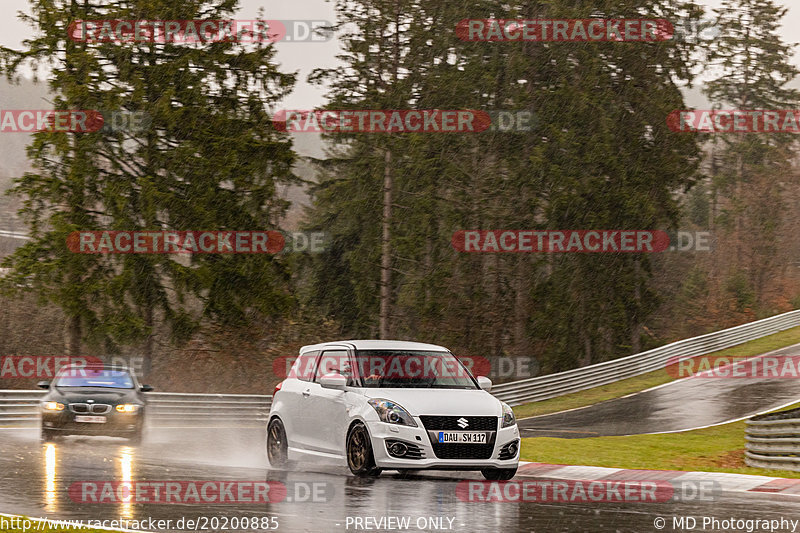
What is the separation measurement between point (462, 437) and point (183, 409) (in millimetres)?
20769

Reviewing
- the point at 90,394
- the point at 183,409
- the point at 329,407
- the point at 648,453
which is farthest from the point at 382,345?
the point at 183,409

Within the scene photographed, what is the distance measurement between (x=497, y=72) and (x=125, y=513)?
144ft

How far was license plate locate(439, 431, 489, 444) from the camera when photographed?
13466mm

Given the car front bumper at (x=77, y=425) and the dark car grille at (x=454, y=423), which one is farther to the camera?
the car front bumper at (x=77, y=425)

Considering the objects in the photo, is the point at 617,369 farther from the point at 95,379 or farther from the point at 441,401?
the point at 441,401

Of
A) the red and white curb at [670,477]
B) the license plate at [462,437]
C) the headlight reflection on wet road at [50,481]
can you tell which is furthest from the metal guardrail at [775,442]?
the headlight reflection on wet road at [50,481]

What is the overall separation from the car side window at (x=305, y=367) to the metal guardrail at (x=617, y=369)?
81.4 ft

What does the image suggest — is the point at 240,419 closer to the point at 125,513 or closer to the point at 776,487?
the point at 776,487

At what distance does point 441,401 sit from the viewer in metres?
13.8

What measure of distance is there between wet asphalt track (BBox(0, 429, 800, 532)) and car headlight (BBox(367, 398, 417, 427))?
0.71 meters

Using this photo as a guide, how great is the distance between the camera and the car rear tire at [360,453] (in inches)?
538

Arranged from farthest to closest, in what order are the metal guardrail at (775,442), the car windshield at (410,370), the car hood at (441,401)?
the metal guardrail at (775,442) < the car windshield at (410,370) < the car hood at (441,401)

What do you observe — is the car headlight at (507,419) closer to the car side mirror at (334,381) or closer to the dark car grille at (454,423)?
the dark car grille at (454,423)

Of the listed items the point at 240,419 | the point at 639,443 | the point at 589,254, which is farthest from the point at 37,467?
the point at 589,254
